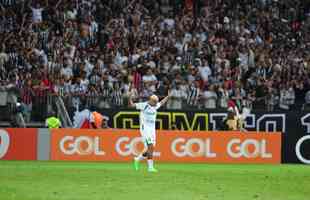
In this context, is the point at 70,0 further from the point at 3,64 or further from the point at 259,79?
the point at 259,79

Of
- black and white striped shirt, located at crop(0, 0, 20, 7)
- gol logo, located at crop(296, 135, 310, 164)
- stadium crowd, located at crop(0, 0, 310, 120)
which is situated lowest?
gol logo, located at crop(296, 135, 310, 164)

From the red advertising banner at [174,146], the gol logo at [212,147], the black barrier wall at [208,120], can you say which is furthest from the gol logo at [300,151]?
the gol logo at [212,147]

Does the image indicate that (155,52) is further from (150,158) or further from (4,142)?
(150,158)

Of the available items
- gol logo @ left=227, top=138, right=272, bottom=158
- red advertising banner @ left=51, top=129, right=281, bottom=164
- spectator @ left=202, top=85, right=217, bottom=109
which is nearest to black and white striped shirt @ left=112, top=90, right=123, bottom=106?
red advertising banner @ left=51, top=129, right=281, bottom=164

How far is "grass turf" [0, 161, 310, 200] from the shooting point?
1598 cm

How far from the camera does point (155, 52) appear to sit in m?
33.3

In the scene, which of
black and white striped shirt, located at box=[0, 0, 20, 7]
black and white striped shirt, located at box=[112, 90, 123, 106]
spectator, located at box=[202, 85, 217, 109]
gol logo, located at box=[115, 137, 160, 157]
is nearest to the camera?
gol logo, located at box=[115, 137, 160, 157]

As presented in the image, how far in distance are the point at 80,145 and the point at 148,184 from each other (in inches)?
410

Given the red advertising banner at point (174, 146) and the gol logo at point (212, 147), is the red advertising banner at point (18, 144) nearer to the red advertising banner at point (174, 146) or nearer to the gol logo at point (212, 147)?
the red advertising banner at point (174, 146)

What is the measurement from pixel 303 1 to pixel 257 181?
2116cm

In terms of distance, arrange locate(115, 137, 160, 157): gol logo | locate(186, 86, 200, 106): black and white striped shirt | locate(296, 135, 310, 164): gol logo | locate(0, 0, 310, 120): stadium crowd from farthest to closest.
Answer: locate(186, 86, 200, 106): black and white striped shirt
locate(0, 0, 310, 120): stadium crowd
locate(296, 135, 310, 164): gol logo
locate(115, 137, 160, 157): gol logo

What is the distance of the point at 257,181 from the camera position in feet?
65.4

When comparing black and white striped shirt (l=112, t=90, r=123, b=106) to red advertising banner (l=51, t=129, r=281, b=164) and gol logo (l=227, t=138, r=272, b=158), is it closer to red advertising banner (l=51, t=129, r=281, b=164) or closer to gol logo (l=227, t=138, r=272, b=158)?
red advertising banner (l=51, t=129, r=281, b=164)

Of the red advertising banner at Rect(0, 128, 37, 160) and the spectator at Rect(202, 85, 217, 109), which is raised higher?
the spectator at Rect(202, 85, 217, 109)
